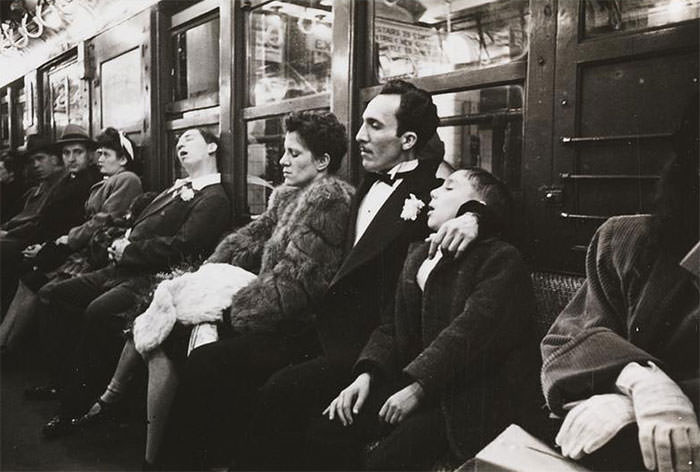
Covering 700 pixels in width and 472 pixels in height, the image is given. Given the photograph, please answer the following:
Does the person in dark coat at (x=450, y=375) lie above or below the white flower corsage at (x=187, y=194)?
below

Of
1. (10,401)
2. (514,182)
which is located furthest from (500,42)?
(10,401)

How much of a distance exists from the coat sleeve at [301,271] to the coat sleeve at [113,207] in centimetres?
Result: 234

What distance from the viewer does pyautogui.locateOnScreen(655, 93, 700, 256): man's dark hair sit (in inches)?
54.1

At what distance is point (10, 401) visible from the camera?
148 inches

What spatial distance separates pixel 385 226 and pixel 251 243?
1035mm

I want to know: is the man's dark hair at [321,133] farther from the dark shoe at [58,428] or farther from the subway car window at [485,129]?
the dark shoe at [58,428]

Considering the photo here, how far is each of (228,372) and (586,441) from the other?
4.81ft

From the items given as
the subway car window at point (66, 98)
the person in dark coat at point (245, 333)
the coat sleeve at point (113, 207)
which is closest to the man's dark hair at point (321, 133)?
the person in dark coat at point (245, 333)

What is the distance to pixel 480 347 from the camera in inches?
68.2

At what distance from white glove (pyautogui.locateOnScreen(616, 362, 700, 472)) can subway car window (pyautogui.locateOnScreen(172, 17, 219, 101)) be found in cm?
363

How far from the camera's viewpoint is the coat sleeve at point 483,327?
5.66 feet

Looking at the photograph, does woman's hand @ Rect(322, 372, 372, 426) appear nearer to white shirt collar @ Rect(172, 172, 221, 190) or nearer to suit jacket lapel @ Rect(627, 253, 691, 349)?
suit jacket lapel @ Rect(627, 253, 691, 349)

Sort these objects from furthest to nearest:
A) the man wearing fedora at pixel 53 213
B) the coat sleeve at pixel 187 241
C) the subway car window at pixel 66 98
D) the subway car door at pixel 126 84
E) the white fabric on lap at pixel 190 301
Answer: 1. the subway car window at pixel 66 98
2. the man wearing fedora at pixel 53 213
3. the subway car door at pixel 126 84
4. the coat sleeve at pixel 187 241
5. the white fabric on lap at pixel 190 301

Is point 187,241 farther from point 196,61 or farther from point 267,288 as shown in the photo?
point 196,61
